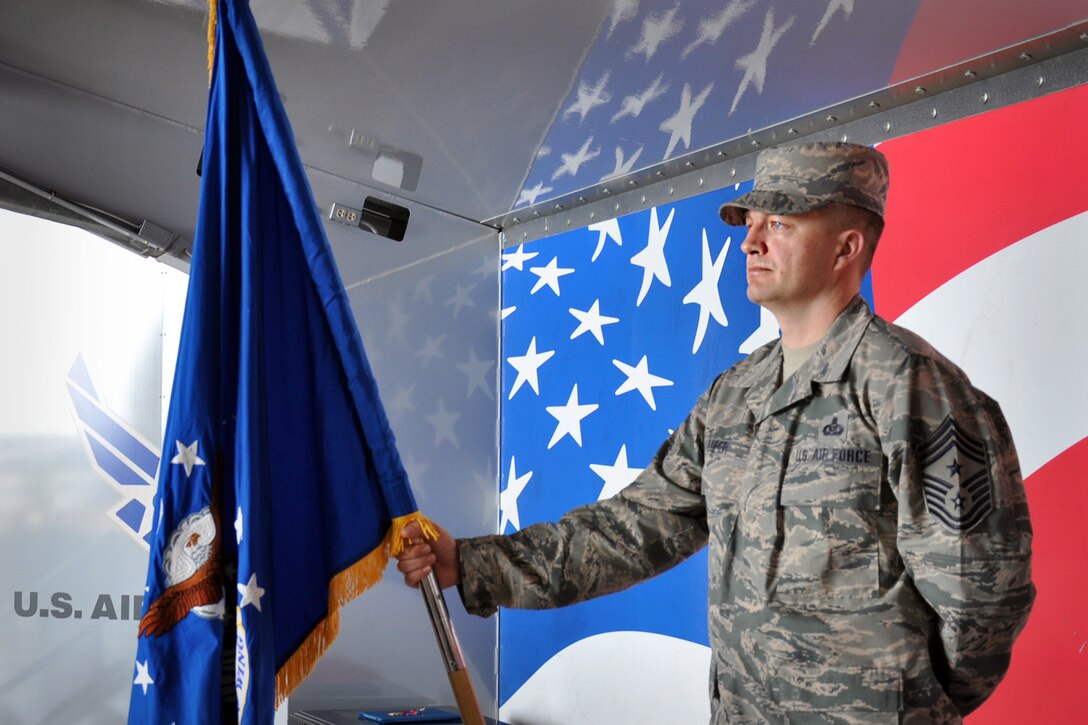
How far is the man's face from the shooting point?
2.00 m

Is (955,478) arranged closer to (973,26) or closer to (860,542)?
(860,542)

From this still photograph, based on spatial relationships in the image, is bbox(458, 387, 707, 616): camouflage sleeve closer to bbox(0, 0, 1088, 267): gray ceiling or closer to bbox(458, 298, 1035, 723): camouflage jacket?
bbox(458, 298, 1035, 723): camouflage jacket

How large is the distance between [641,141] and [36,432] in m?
1.73

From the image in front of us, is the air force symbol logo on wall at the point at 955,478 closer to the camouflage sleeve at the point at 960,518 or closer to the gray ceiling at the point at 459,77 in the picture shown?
the camouflage sleeve at the point at 960,518

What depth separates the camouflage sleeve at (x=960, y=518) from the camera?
1669 mm

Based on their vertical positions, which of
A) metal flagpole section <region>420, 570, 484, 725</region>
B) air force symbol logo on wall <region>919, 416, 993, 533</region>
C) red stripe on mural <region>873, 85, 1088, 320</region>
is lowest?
metal flagpole section <region>420, 570, 484, 725</region>

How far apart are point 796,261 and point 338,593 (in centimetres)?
98

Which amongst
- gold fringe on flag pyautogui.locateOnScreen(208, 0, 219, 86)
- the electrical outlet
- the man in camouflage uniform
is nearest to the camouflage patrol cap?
the man in camouflage uniform

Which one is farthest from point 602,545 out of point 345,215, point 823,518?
point 345,215

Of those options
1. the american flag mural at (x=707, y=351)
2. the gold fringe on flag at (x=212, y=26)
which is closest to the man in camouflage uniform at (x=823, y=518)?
the american flag mural at (x=707, y=351)

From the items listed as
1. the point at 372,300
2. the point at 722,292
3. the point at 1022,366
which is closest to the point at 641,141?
the point at 722,292

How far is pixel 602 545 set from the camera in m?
2.20

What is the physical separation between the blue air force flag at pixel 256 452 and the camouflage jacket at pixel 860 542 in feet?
0.89

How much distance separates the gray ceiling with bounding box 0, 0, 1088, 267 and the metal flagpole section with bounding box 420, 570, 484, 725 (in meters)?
1.39
